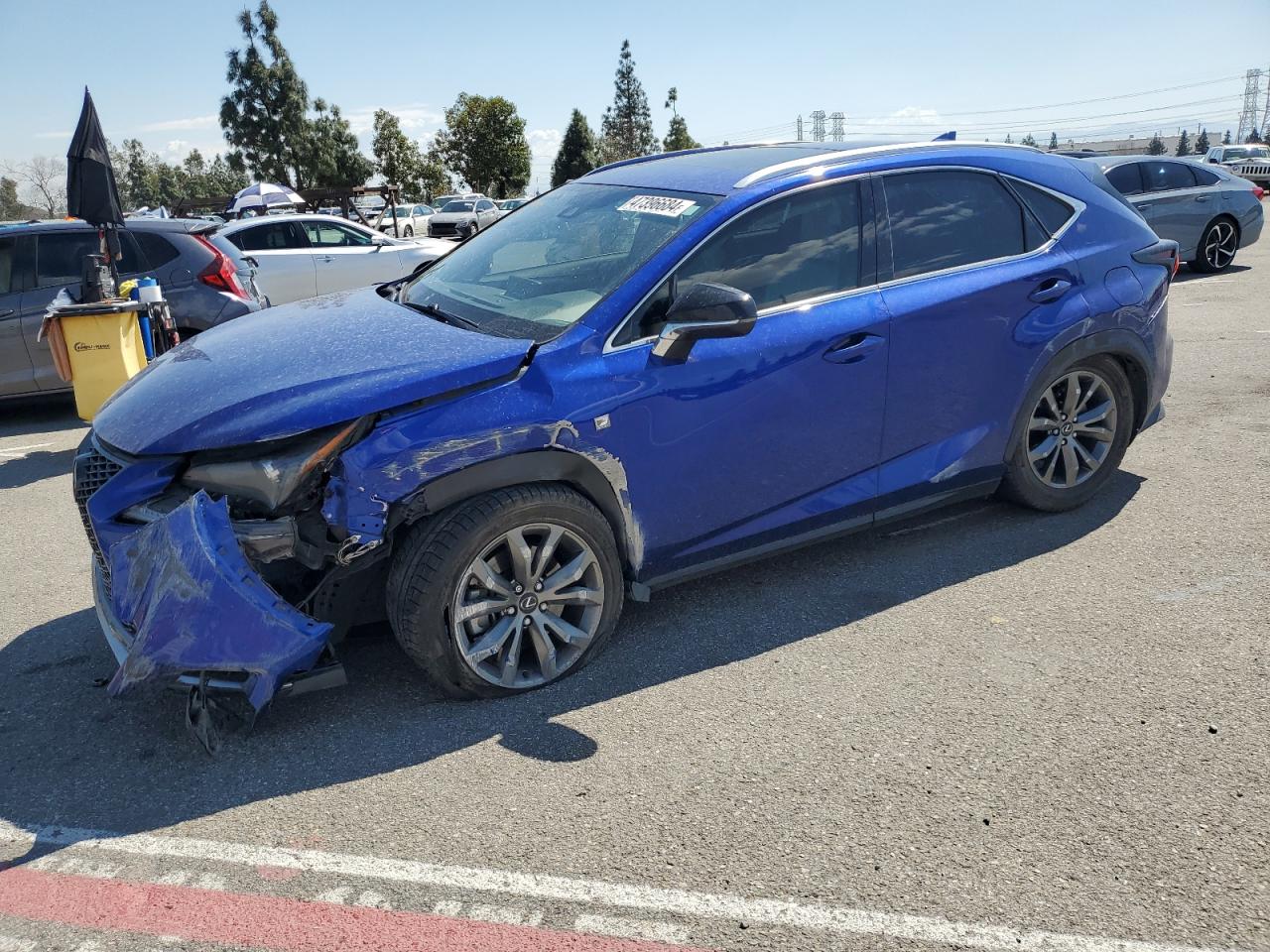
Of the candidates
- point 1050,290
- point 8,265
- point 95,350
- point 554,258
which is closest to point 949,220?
point 1050,290

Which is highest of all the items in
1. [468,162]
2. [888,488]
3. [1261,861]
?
[468,162]

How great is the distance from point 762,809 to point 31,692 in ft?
9.09

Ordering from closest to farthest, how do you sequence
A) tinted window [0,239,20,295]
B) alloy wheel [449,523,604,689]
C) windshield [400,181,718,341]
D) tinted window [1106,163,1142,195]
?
alloy wheel [449,523,604,689] < windshield [400,181,718,341] < tinted window [0,239,20,295] < tinted window [1106,163,1142,195]

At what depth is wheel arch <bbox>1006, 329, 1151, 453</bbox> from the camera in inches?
185

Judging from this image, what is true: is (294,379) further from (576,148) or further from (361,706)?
(576,148)

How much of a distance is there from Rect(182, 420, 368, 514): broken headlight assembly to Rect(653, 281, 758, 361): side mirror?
114cm

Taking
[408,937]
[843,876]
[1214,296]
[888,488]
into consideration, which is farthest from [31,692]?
[1214,296]

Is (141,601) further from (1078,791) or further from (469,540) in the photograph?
(1078,791)

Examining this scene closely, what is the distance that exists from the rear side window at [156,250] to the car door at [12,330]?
93 centimetres

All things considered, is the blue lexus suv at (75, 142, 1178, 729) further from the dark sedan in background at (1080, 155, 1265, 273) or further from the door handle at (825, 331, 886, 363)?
the dark sedan in background at (1080, 155, 1265, 273)

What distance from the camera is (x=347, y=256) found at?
12297 millimetres

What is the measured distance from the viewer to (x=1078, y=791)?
118 inches

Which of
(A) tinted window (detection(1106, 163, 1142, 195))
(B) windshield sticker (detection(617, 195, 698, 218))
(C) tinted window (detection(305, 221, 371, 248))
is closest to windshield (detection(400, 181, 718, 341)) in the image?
(B) windshield sticker (detection(617, 195, 698, 218))

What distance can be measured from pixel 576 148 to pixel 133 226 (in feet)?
203
